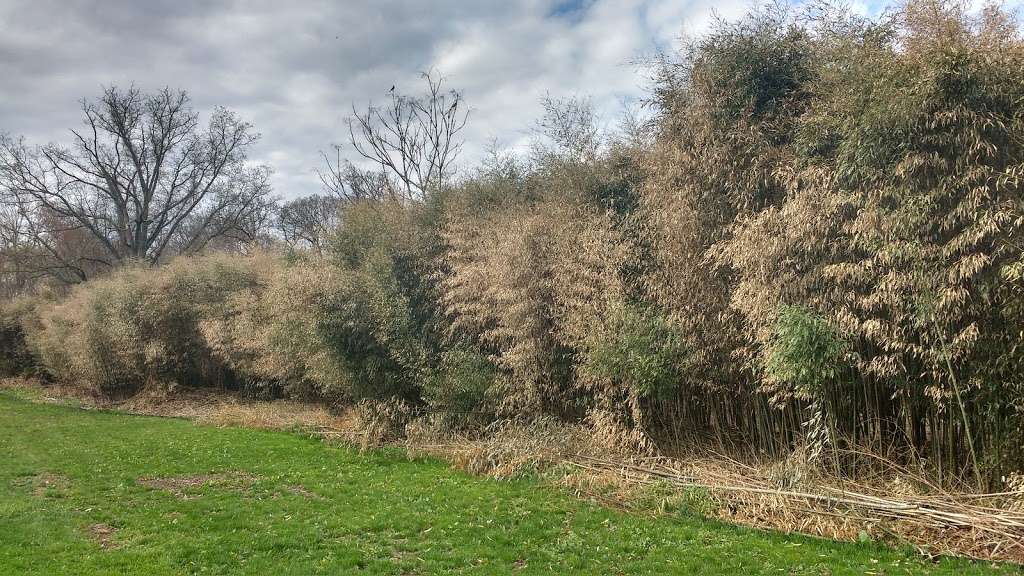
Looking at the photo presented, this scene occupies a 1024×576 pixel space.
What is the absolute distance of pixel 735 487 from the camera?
611cm

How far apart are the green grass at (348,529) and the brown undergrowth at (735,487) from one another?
26 centimetres

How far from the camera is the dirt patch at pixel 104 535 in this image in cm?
546

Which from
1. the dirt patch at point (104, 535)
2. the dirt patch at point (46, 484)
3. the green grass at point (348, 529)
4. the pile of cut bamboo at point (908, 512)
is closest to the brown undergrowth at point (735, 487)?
the pile of cut bamboo at point (908, 512)

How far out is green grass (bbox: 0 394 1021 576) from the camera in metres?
4.82

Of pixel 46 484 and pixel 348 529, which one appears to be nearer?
pixel 348 529

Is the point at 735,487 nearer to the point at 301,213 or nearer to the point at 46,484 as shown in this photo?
the point at 46,484

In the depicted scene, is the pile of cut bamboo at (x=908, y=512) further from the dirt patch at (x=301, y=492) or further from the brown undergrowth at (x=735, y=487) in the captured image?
the dirt patch at (x=301, y=492)

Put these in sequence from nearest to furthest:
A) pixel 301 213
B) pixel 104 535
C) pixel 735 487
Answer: pixel 104 535 < pixel 735 487 < pixel 301 213

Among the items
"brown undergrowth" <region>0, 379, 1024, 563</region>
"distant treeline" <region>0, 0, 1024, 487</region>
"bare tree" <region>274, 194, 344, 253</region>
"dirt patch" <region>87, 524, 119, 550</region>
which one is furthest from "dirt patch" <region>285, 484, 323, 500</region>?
"bare tree" <region>274, 194, 344, 253</region>

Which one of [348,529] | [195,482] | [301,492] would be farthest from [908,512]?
[195,482]

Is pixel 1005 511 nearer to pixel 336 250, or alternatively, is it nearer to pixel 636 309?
pixel 636 309

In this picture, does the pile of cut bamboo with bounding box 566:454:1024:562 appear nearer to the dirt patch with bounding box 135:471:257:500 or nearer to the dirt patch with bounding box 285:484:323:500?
the dirt patch with bounding box 285:484:323:500

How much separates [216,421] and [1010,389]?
14.2 m

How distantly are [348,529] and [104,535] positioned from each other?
225 cm
